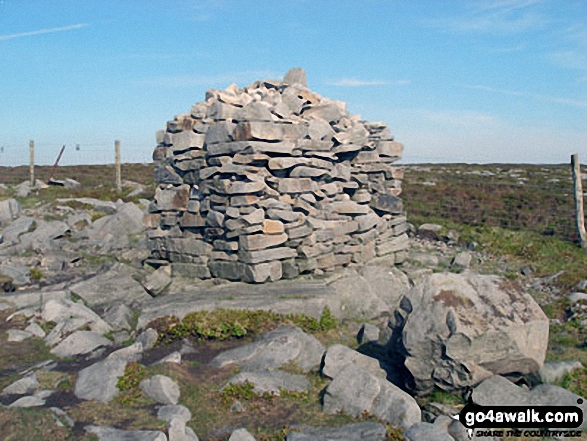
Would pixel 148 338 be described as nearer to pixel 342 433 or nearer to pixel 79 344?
pixel 79 344

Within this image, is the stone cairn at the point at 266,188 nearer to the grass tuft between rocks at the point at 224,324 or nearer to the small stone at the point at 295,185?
the small stone at the point at 295,185

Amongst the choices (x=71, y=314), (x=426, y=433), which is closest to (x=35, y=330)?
(x=71, y=314)

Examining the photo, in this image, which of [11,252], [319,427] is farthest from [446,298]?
[11,252]

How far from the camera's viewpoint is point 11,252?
1334 cm

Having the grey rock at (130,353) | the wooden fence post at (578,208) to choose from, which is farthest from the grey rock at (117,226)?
the wooden fence post at (578,208)

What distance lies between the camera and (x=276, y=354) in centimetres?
705

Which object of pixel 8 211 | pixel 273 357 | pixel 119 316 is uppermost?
pixel 8 211

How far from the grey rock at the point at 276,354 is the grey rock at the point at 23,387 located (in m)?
2.06

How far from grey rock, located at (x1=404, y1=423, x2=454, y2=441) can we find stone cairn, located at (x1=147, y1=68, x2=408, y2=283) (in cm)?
419

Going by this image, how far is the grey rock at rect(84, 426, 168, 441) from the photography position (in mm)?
5008

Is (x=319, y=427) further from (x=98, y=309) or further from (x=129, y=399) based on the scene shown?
(x=98, y=309)

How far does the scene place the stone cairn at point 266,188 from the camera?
915 cm

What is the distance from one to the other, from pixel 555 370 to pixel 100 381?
520 centimetres

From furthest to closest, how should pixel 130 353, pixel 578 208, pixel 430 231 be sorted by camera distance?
pixel 430 231, pixel 578 208, pixel 130 353
